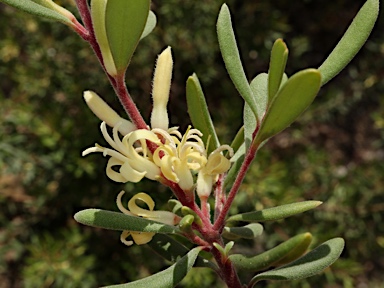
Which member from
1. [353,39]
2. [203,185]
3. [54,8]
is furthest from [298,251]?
[54,8]

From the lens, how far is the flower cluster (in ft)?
1.82

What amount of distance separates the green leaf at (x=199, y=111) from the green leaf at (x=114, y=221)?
4.9 inches

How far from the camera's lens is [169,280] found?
1.83ft

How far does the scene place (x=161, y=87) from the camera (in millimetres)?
594

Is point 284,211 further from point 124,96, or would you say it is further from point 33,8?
point 33,8

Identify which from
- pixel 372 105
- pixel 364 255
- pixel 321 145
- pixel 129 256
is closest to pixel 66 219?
pixel 129 256

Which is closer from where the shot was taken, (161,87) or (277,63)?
(277,63)

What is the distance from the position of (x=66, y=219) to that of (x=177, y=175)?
1.39 meters

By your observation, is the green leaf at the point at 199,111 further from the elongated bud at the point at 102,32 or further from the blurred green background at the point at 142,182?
the blurred green background at the point at 142,182

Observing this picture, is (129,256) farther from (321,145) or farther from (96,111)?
(96,111)

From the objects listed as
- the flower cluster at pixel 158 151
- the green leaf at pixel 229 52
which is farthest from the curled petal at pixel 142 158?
the green leaf at pixel 229 52

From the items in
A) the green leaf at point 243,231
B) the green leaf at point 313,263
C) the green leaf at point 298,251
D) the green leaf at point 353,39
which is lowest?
the green leaf at point 313,263

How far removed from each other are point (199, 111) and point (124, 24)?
0.57ft

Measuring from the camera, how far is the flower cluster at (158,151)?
554mm
